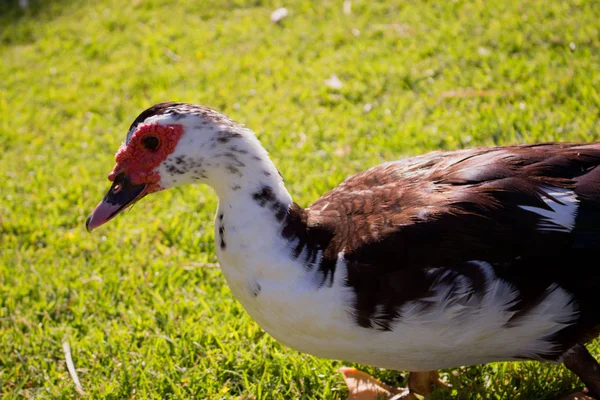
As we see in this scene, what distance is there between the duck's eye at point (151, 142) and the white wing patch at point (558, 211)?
1.37m

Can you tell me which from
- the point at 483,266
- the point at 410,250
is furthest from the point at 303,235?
the point at 483,266


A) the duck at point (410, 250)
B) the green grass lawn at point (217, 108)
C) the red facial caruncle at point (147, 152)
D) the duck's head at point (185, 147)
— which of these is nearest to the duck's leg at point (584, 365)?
the duck at point (410, 250)

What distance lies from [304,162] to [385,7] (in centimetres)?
221

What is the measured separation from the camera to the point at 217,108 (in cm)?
510

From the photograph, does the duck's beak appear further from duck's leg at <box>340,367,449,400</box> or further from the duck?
duck's leg at <box>340,367,449,400</box>

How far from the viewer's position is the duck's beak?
2602 millimetres

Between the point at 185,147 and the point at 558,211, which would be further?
the point at 185,147

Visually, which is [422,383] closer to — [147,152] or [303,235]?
[303,235]

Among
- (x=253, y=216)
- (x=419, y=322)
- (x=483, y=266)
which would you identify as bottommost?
(x=419, y=322)

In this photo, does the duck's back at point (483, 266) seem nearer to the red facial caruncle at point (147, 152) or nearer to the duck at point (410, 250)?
the duck at point (410, 250)

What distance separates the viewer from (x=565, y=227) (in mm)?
2354

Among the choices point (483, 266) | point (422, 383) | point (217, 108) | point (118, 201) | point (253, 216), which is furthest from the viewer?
point (217, 108)

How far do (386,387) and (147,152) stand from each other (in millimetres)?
1477

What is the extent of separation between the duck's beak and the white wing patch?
1472 millimetres
